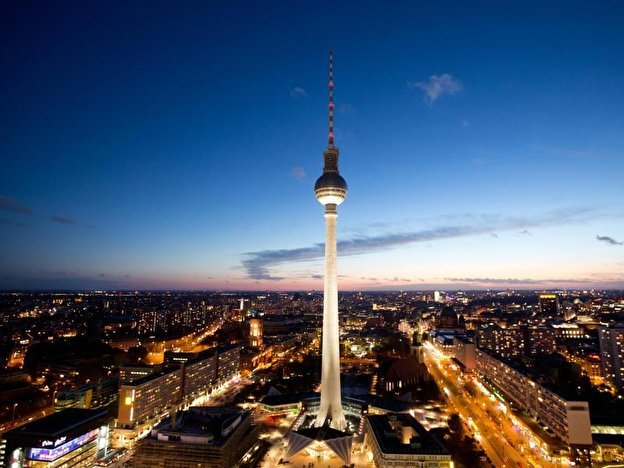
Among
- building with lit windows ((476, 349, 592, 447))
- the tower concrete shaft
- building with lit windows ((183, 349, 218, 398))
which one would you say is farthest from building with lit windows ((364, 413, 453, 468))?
building with lit windows ((183, 349, 218, 398))

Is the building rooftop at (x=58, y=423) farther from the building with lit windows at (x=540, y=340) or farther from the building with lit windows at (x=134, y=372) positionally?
the building with lit windows at (x=540, y=340)

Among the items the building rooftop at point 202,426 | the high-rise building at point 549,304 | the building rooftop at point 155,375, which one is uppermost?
the high-rise building at point 549,304

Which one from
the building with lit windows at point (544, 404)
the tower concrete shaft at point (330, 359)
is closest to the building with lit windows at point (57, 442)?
the tower concrete shaft at point (330, 359)

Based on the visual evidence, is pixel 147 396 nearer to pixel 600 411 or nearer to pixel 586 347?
pixel 600 411

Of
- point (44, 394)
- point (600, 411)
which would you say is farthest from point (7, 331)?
point (600, 411)

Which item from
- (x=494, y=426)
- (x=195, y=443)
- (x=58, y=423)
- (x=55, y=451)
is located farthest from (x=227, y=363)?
(x=494, y=426)
